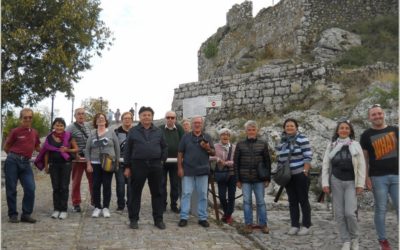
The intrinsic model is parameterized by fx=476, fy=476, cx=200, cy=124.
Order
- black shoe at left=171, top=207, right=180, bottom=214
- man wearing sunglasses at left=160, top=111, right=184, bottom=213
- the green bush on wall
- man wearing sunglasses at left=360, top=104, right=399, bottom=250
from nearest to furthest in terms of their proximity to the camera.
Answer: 1. man wearing sunglasses at left=360, top=104, right=399, bottom=250
2. man wearing sunglasses at left=160, top=111, right=184, bottom=213
3. black shoe at left=171, top=207, right=180, bottom=214
4. the green bush on wall

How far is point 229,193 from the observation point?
26.0 feet

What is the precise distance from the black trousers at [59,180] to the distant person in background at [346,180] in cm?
422

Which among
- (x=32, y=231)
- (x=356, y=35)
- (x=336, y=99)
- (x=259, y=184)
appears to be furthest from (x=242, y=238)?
(x=356, y=35)

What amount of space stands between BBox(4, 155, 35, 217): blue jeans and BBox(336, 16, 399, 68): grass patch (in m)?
11.8

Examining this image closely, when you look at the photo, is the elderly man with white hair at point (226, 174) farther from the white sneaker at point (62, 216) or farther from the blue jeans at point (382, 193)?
the white sneaker at point (62, 216)

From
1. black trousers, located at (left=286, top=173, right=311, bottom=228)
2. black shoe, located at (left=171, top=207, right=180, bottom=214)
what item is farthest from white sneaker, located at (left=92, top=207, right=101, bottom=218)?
black trousers, located at (left=286, top=173, right=311, bottom=228)

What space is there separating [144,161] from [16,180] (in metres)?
2.12

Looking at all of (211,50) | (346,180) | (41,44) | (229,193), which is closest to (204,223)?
(229,193)

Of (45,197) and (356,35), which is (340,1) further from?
(45,197)

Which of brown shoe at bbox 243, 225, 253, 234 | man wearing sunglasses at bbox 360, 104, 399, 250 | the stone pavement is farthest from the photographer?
brown shoe at bbox 243, 225, 253, 234

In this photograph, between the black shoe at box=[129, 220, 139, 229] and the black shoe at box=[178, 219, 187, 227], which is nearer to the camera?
the black shoe at box=[129, 220, 139, 229]

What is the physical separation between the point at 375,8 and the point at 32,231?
17.6m

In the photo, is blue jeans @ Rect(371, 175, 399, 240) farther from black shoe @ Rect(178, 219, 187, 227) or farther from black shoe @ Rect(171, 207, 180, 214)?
black shoe @ Rect(171, 207, 180, 214)

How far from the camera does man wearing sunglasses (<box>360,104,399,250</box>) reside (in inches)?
233
